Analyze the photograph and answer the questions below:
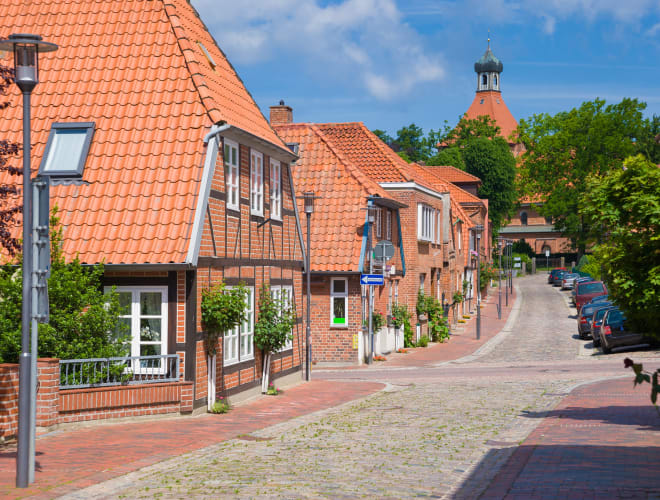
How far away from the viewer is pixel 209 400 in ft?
56.7

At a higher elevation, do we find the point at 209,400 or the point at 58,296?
the point at 58,296

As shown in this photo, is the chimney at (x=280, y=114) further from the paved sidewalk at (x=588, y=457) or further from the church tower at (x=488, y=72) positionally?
the church tower at (x=488, y=72)

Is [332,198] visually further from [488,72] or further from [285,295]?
[488,72]

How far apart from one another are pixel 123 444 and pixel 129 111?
7.63 metres

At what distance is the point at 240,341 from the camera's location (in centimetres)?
1964

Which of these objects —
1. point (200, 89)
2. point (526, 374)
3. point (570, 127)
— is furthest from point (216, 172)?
point (570, 127)

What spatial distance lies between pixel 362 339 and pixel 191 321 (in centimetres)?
1591

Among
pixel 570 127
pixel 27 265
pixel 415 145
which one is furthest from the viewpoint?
pixel 415 145

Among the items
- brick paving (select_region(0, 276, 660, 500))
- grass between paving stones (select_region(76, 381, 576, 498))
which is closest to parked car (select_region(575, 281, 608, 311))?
brick paving (select_region(0, 276, 660, 500))

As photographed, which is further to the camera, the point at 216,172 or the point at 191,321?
the point at 216,172

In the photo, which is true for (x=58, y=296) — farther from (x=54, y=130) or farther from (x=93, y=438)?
(x=54, y=130)

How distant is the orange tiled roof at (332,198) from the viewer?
3084 centimetres

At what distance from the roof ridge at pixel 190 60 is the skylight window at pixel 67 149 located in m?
2.26

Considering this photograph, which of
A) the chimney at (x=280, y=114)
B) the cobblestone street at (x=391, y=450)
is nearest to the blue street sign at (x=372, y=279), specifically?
the cobblestone street at (x=391, y=450)
